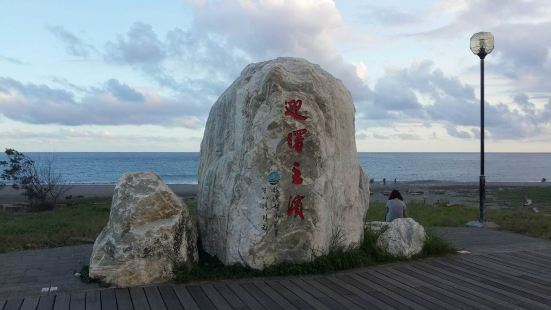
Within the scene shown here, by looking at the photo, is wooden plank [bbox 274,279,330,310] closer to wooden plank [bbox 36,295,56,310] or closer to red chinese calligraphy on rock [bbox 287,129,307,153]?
red chinese calligraphy on rock [bbox 287,129,307,153]

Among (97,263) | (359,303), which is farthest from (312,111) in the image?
(97,263)

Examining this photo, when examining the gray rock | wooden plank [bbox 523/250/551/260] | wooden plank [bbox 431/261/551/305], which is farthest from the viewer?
the gray rock

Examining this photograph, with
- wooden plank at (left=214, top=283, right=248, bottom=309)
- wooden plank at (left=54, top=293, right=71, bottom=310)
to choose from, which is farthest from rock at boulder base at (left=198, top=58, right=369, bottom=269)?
wooden plank at (left=54, top=293, right=71, bottom=310)

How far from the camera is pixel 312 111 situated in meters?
7.72

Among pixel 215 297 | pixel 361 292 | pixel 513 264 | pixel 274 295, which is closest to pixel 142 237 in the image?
pixel 215 297

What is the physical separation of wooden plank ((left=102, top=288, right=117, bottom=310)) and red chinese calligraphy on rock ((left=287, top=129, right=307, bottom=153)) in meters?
3.15

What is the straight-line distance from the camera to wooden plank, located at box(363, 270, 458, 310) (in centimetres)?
623

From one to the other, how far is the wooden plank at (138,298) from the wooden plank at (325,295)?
80.5 inches

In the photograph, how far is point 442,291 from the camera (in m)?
6.81

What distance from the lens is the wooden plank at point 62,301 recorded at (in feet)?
20.0

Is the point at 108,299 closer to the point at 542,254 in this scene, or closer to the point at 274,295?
the point at 274,295

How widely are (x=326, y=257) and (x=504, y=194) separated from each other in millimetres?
31589

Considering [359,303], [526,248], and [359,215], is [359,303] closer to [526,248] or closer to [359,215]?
[359,215]

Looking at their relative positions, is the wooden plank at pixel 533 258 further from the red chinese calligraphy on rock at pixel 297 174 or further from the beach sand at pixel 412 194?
the beach sand at pixel 412 194
